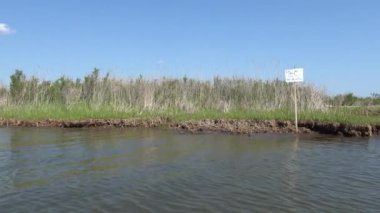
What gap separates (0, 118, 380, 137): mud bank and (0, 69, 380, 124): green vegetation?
86 cm

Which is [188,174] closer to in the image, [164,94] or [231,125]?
[231,125]

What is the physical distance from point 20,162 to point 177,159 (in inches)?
134

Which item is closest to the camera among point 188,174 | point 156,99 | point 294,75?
point 188,174

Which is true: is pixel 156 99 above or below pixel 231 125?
above

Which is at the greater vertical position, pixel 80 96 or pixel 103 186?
pixel 80 96

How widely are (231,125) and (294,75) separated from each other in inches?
113

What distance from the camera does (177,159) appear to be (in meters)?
11.0

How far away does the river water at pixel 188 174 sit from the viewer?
714 cm

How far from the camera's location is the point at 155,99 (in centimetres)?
2459

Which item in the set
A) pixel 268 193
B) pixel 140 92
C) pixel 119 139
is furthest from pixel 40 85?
pixel 268 193

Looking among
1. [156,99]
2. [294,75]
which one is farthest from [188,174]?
[156,99]

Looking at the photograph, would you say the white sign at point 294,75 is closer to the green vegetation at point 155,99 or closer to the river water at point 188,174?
the green vegetation at point 155,99

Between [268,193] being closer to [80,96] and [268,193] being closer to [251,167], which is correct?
[251,167]

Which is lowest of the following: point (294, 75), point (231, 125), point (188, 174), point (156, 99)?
point (188, 174)
